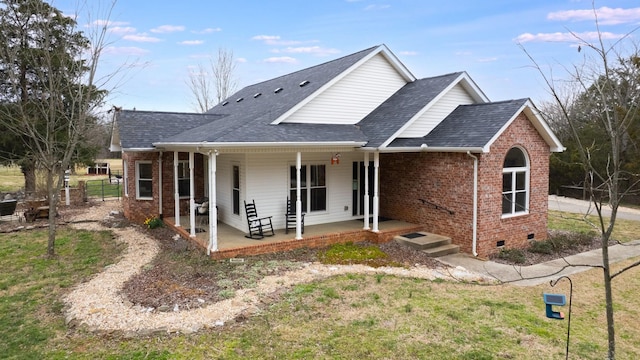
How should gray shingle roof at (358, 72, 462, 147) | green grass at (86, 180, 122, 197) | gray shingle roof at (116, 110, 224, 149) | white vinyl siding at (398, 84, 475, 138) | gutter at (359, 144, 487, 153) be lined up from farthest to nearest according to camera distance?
1. green grass at (86, 180, 122, 197)
2. gray shingle roof at (116, 110, 224, 149)
3. white vinyl siding at (398, 84, 475, 138)
4. gray shingle roof at (358, 72, 462, 147)
5. gutter at (359, 144, 487, 153)

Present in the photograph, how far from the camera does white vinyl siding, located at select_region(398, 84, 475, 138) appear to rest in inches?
490

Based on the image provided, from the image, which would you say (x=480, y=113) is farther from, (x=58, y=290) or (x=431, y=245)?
(x=58, y=290)

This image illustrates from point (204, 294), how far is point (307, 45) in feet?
96.0

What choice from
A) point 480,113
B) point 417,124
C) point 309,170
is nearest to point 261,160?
point 309,170

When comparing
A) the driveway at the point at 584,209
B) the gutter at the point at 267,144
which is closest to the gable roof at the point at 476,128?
the gutter at the point at 267,144

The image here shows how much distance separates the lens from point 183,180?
1588 cm

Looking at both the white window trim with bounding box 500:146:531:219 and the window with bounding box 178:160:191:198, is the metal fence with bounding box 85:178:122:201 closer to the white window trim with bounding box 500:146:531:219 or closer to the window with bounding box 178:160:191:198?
the window with bounding box 178:160:191:198

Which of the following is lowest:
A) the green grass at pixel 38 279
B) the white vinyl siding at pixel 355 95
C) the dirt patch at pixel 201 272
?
the green grass at pixel 38 279

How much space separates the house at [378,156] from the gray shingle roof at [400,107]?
5cm

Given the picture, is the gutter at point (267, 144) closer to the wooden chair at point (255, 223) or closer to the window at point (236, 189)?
the window at point (236, 189)

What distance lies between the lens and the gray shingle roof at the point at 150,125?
14492mm

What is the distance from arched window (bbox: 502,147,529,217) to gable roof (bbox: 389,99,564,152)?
1.07 meters

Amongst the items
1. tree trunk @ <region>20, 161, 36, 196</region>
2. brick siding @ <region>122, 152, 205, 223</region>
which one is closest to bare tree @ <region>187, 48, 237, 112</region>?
tree trunk @ <region>20, 161, 36, 196</region>

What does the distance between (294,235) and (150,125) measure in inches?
324
